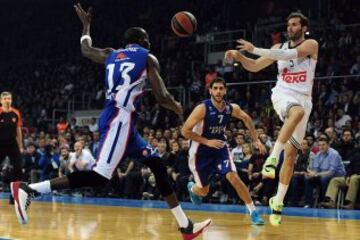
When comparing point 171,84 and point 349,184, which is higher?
point 171,84

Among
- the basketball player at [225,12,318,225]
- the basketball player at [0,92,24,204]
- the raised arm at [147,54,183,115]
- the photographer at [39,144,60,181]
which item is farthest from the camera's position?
the photographer at [39,144,60,181]

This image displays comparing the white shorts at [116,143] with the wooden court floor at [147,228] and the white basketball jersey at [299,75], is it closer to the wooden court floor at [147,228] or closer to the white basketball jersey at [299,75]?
the wooden court floor at [147,228]

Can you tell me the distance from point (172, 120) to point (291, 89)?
10.5 meters

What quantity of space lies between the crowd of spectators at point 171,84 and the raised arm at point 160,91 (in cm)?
618

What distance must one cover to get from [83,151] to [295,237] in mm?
8877

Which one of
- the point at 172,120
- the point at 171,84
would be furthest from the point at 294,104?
the point at 171,84

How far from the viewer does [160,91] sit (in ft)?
17.1

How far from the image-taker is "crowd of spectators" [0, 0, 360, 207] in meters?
11.7

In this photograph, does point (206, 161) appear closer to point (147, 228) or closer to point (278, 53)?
point (147, 228)

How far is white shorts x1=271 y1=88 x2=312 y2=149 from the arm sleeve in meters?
0.46

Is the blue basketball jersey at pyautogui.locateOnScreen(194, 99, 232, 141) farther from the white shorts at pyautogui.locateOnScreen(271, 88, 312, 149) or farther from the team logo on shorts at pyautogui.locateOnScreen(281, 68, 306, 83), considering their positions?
the team logo on shorts at pyautogui.locateOnScreen(281, 68, 306, 83)

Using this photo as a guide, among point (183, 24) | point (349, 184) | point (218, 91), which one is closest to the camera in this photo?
point (183, 24)

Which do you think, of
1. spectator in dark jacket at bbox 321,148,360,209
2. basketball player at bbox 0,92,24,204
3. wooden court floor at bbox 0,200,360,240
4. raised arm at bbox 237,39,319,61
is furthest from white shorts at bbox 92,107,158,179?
spectator in dark jacket at bbox 321,148,360,209

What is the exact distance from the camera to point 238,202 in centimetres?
1229
